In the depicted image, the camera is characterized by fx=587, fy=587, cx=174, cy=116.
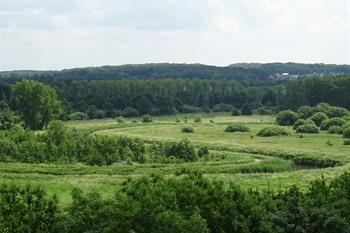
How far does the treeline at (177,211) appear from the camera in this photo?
23.7m

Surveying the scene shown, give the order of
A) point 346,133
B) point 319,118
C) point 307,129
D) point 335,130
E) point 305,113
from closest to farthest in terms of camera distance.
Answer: point 346,133, point 335,130, point 307,129, point 319,118, point 305,113

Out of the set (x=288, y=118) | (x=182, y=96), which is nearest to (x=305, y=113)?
(x=288, y=118)

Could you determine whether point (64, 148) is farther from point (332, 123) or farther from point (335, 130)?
point (332, 123)

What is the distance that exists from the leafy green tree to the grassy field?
→ 1715 centimetres

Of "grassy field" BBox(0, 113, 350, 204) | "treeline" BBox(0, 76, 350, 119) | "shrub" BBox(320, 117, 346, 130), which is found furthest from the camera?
"treeline" BBox(0, 76, 350, 119)

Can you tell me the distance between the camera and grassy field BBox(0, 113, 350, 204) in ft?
153

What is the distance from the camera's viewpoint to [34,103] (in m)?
98.9

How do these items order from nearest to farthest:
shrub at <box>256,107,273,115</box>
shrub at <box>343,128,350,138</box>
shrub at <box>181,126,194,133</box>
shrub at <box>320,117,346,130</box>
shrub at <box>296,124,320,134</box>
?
shrub at <box>343,128,350,138</box> → shrub at <box>296,124,320,134</box> → shrub at <box>181,126,194,133</box> → shrub at <box>320,117,346,130</box> → shrub at <box>256,107,273,115</box>

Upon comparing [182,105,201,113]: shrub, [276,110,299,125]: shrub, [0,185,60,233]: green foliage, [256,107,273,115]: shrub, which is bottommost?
[182,105,201,113]: shrub

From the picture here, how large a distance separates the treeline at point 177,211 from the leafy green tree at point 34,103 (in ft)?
239

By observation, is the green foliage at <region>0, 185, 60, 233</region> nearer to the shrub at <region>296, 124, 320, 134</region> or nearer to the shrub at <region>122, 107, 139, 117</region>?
the shrub at <region>296, 124, 320, 134</region>

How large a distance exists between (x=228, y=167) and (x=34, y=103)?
52.1 meters

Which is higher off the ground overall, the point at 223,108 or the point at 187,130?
the point at 187,130

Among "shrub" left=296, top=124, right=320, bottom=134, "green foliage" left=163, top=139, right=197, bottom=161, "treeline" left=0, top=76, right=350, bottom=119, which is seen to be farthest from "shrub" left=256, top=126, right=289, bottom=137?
"treeline" left=0, top=76, right=350, bottom=119
